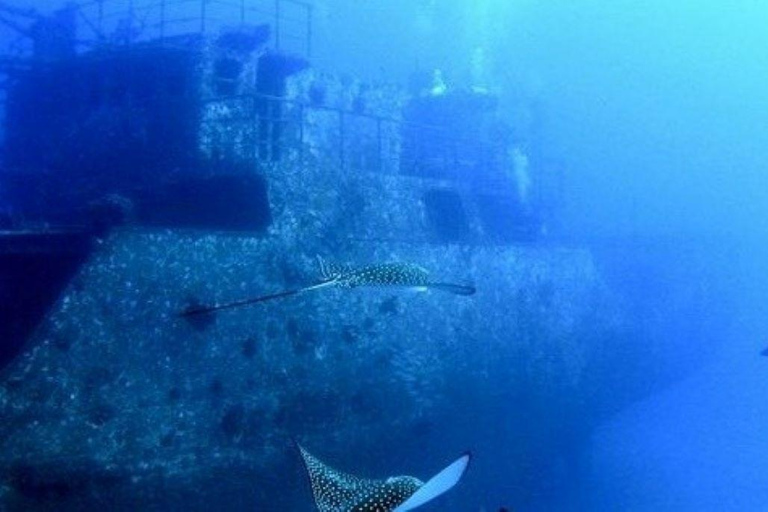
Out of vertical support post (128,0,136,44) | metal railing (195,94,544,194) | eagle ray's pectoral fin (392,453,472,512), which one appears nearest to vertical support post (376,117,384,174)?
metal railing (195,94,544,194)

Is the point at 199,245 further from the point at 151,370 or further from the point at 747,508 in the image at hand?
the point at 747,508

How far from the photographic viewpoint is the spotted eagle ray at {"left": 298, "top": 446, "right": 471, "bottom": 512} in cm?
356

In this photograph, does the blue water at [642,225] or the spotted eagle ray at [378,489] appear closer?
the spotted eagle ray at [378,489]

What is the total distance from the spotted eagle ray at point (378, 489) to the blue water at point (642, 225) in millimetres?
2723

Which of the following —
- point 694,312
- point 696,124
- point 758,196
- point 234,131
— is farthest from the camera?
point 696,124

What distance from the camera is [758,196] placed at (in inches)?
1710

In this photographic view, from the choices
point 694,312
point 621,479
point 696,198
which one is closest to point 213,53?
point 694,312

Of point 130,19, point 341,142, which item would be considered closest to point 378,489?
point 341,142

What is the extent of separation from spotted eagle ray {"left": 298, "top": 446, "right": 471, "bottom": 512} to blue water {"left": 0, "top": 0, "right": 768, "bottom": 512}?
272 centimetres

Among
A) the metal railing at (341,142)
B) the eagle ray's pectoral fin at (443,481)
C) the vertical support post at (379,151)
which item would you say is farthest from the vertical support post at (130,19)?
the eagle ray's pectoral fin at (443,481)

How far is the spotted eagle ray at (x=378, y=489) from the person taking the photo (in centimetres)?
356

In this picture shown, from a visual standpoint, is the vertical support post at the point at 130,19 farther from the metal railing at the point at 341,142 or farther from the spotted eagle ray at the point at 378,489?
the spotted eagle ray at the point at 378,489

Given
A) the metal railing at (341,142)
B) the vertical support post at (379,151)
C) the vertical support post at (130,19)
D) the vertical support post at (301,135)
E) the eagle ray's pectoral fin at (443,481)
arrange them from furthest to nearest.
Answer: the vertical support post at (130,19), the vertical support post at (379,151), the metal railing at (341,142), the vertical support post at (301,135), the eagle ray's pectoral fin at (443,481)

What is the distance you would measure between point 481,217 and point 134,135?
23.3 feet
